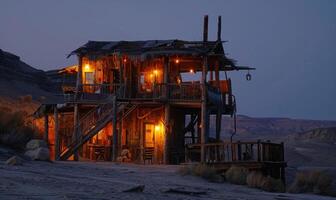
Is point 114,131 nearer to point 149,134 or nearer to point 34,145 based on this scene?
point 149,134

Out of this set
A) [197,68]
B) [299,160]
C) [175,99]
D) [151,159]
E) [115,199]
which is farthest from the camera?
[299,160]

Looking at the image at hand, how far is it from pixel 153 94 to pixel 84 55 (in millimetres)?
4775

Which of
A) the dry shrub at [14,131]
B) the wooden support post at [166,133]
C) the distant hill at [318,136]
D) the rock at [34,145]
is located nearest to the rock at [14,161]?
the rock at [34,145]

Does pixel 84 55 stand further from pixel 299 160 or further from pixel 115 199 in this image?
pixel 299 160

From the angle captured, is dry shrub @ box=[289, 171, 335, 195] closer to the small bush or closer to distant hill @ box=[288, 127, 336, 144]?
the small bush

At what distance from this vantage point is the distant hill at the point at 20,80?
5094 cm

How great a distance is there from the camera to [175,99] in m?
30.2

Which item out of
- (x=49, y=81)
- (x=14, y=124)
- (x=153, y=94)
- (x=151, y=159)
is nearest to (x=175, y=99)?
(x=153, y=94)

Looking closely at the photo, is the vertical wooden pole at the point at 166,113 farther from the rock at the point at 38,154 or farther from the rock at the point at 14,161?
the rock at the point at 14,161

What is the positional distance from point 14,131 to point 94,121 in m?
9.27

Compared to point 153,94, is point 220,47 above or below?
above

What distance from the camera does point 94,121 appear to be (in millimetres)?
31562

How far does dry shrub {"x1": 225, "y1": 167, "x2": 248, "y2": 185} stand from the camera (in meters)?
20.1

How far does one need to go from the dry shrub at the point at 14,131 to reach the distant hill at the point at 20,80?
25106mm
